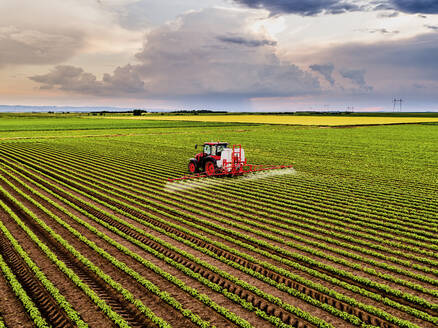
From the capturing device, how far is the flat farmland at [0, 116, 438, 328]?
7.04 m

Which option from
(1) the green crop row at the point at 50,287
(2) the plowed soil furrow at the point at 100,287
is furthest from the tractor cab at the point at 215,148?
(1) the green crop row at the point at 50,287

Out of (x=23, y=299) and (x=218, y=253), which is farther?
(x=218, y=253)

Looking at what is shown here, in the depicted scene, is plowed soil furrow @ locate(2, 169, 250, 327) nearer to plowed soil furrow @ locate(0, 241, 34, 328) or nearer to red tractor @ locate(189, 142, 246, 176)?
plowed soil furrow @ locate(0, 241, 34, 328)

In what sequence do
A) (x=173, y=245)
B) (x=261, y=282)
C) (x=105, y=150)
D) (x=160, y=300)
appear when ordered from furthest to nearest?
1. (x=105, y=150)
2. (x=173, y=245)
3. (x=261, y=282)
4. (x=160, y=300)

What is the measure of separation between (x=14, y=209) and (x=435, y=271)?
1572cm

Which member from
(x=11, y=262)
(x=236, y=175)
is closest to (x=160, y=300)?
(x=11, y=262)

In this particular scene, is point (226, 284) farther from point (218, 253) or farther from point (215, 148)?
point (215, 148)

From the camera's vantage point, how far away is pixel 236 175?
21.6 m

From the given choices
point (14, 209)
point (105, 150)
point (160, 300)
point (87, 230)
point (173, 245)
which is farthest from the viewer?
point (105, 150)

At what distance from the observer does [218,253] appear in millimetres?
9750

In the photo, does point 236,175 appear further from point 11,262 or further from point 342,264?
point 11,262

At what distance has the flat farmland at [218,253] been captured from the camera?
7.04 m

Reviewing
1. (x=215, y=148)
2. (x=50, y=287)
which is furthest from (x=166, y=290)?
(x=215, y=148)

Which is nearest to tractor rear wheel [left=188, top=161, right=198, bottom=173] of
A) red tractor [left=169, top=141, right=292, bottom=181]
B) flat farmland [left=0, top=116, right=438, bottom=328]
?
red tractor [left=169, top=141, right=292, bottom=181]
